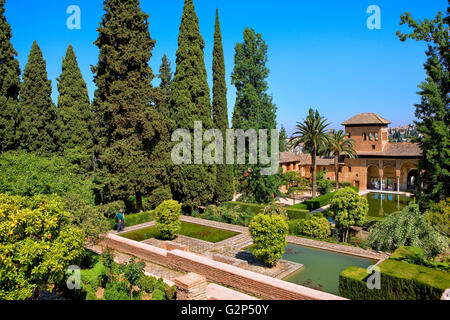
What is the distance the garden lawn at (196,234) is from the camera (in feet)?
56.2

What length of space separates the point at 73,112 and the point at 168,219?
15902 mm

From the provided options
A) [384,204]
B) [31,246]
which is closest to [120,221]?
[31,246]

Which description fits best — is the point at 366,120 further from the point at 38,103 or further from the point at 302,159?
the point at 38,103

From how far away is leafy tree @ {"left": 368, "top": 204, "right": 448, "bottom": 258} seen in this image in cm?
1262

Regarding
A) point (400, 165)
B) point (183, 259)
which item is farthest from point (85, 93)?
point (400, 165)

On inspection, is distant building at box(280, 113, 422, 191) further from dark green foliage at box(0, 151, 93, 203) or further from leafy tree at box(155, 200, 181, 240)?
dark green foliage at box(0, 151, 93, 203)

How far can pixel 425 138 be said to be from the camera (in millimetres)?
17578

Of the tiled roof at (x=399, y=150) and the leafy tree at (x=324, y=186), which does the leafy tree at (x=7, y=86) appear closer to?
the leafy tree at (x=324, y=186)

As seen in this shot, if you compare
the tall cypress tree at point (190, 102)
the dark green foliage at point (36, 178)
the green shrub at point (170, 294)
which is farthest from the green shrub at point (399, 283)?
the tall cypress tree at point (190, 102)

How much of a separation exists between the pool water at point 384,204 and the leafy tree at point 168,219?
15.5 meters

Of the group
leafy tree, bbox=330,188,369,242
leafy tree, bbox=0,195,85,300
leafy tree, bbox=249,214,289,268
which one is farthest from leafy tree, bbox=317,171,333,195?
leafy tree, bbox=0,195,85,300

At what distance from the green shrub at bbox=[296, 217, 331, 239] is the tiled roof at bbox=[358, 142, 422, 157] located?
2366 centimetres
